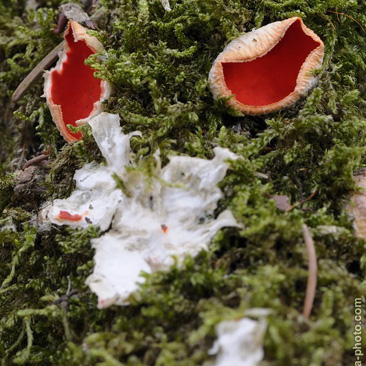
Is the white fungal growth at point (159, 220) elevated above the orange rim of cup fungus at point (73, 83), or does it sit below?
below

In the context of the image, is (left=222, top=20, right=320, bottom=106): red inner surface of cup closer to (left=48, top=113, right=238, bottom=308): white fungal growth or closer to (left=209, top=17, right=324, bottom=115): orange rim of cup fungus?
(left=209, top=17, right=324, bottom=115): orange rim of cup fungus

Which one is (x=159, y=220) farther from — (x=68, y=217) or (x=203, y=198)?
(x=68, y=217)

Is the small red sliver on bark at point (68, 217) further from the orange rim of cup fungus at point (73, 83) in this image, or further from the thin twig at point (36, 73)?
the thin twig at point (36, 73)

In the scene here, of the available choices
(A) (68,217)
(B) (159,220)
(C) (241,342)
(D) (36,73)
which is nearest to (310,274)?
(C) (241,342)

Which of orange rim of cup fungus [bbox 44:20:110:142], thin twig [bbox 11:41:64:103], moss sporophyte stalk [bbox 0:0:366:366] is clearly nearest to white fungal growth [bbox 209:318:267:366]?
moss sporophyte stalk [bbox 0:0:366:366]

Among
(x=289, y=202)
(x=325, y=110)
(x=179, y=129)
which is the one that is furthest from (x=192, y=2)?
(x=289, y=202)

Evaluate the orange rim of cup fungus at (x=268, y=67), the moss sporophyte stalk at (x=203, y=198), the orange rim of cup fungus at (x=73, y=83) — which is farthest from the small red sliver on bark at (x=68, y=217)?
the orange rim of cup fungus at (x=268, y=67)
